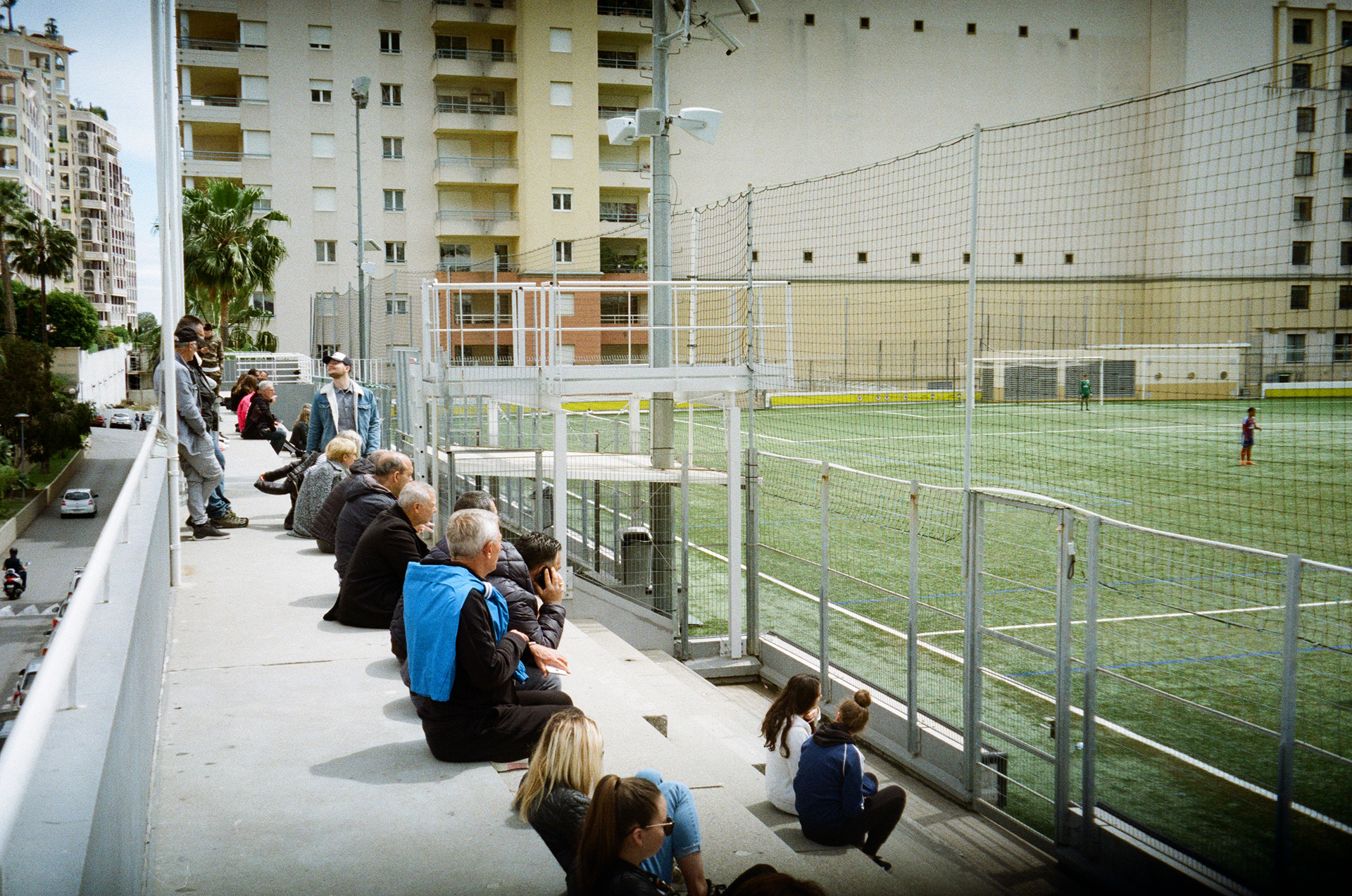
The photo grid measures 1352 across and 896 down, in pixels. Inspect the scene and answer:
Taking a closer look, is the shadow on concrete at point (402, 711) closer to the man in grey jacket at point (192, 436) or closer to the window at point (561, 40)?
the man in grey jacket at point (192, 436)

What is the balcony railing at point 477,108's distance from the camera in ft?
145

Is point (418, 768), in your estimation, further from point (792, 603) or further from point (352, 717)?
point (792, 603)

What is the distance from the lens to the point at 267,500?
13086mm

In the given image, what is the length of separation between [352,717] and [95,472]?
219 ft

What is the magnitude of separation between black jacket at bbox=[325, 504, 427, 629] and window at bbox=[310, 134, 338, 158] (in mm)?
40595

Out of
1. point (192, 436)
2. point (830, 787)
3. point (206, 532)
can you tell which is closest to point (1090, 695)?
point (830, 787)

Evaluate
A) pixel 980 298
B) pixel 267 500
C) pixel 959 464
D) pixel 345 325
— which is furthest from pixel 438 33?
pixel 267 500

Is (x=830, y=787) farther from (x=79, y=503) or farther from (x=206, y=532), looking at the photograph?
(x=79, y=503)

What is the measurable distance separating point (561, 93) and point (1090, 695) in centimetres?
4161

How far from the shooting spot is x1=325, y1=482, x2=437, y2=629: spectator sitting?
242 inches

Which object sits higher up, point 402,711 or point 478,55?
point 478,55

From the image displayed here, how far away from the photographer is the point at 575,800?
347cm

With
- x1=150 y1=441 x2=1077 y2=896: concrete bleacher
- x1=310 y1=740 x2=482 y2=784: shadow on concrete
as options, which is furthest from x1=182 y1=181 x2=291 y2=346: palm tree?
x1=310 y1=740 x2=482 y2=784: shadow on concrete

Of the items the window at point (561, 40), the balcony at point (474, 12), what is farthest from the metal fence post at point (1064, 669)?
the window at point (561, 40)
